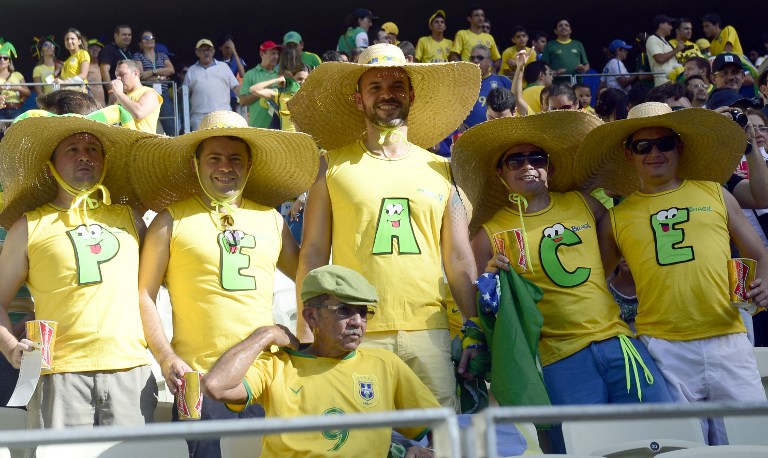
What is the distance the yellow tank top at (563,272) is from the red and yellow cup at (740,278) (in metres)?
0.44

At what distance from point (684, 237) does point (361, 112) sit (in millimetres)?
1461

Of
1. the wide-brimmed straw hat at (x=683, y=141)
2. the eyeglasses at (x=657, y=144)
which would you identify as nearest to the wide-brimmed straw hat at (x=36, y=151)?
the wide-brimmed straw hat at (x=683, y=141)

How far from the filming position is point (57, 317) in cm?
419

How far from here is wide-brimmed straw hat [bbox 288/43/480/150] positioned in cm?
469

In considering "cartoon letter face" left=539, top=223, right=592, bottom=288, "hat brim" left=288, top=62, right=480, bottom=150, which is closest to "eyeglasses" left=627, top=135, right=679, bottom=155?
"cartoon letter face" left=539, top=223, right=592, bottom=288

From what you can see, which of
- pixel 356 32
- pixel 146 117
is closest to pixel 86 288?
pixel 146 117

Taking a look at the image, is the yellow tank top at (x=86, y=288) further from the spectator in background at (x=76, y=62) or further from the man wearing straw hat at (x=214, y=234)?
the spectator in background at (x=76, y=62)

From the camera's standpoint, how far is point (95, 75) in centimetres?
1098

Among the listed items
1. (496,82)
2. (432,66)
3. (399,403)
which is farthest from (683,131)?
(496,82)

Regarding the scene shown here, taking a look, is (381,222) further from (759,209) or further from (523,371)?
(759,209)

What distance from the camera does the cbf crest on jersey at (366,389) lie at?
369 centimetres

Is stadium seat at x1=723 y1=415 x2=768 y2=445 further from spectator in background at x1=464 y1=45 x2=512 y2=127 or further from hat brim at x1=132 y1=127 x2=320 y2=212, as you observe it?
spectator in background at x1=464 y1=45 x2=512 y2=127

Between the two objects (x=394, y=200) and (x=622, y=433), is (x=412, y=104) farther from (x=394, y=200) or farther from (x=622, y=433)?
(x=622, y=433)

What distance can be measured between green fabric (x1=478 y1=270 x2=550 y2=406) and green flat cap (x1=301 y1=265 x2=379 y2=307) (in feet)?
1.82
